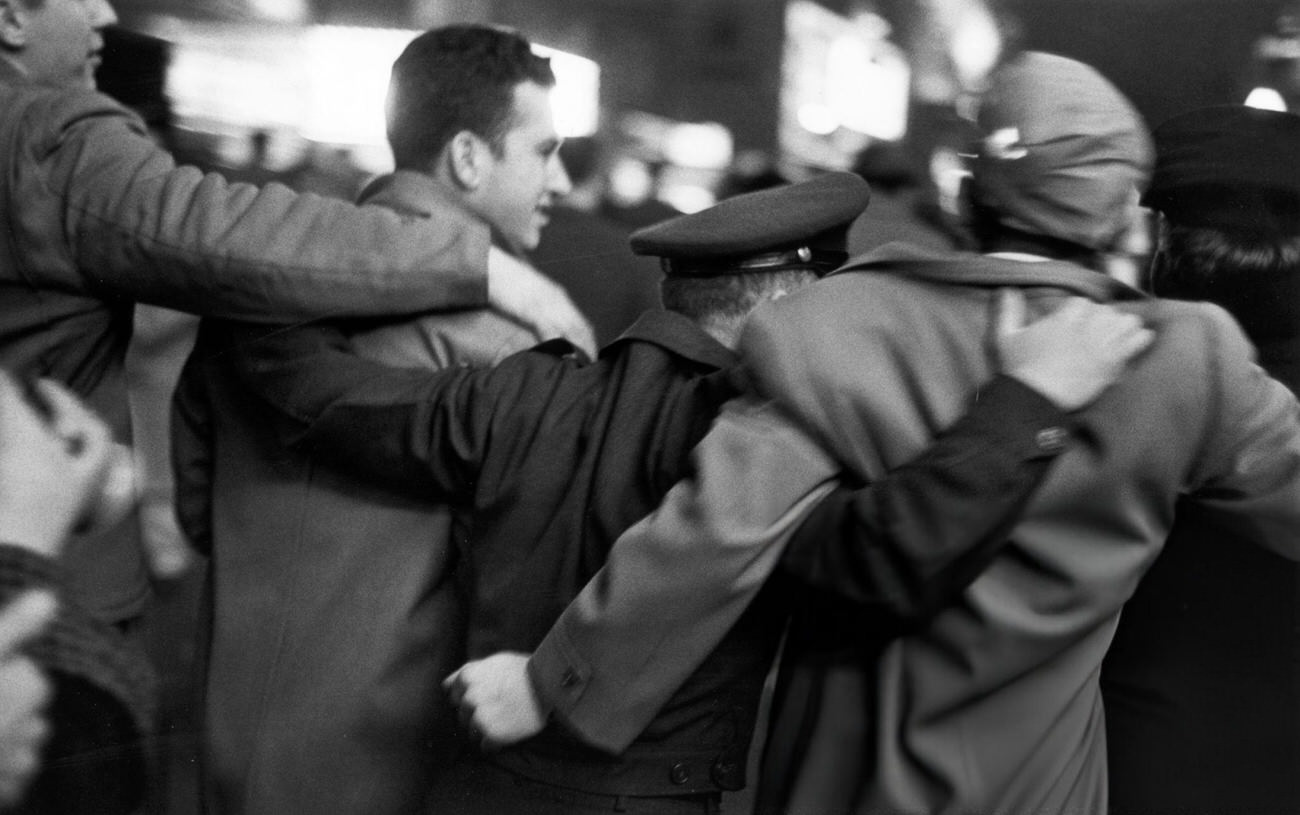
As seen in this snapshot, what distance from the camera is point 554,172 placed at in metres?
2.02

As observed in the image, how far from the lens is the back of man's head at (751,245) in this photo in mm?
1792

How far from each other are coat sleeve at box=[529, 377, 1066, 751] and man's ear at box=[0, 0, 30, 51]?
110 centimetres

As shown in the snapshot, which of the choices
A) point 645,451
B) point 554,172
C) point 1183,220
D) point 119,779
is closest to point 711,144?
point 554,172

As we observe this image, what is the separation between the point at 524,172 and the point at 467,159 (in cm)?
9

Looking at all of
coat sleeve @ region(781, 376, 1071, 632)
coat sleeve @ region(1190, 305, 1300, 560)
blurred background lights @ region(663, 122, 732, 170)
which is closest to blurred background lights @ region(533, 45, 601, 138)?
blurred background lights @ region(663, 122, 732, 170)

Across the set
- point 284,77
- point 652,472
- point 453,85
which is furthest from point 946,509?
point 284,77

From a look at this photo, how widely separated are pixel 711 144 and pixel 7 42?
3.31ft

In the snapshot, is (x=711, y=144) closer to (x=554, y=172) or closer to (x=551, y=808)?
(x=554, y=172)

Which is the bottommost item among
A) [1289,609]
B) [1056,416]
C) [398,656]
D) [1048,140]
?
[398,656]

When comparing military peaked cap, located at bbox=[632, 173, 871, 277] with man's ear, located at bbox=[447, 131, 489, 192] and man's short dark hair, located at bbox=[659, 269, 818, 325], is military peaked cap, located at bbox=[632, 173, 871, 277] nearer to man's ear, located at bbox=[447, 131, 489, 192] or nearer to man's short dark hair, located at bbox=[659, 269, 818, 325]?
man's short dark hair, located at bbox=[659, 269, 818, 325]

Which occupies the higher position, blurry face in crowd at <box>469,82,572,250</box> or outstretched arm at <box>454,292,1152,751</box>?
blurry face in crowd at <box>469,82,572,250</box>

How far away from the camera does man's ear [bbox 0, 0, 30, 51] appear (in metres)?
1.82

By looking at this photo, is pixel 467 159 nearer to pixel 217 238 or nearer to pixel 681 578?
pixel 217 238

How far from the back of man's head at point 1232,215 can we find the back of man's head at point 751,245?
46 cm
